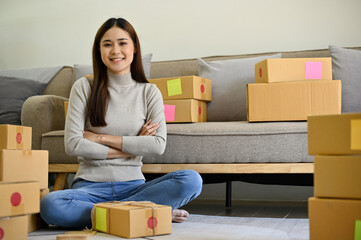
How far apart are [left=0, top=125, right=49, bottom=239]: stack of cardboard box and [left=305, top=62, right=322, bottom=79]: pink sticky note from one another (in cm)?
121

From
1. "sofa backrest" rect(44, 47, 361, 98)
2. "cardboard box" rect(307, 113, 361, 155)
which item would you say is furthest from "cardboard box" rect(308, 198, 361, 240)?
"sofa backrest" rect(44, 47, 361, 98)

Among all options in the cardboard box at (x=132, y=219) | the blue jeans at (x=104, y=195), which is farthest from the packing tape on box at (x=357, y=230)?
the blue jeans at (x=104, y=195)

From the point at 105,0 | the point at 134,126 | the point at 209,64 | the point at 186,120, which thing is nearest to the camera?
the point at 134,126

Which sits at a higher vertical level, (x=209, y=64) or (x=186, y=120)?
(x=209, y=64)

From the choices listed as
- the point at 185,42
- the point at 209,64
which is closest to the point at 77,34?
the point at 185,42

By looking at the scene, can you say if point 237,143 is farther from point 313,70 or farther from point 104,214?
point 104,214

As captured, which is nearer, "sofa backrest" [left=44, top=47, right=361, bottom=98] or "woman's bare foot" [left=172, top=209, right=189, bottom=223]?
"woman's bare foot" [left=172, top=209, right=189, bottom=223]

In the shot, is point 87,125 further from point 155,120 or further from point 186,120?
point 186,120

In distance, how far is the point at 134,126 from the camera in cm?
178

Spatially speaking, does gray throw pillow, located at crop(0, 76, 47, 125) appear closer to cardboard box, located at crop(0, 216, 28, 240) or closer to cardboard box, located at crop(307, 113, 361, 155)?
cardboard box, located at crop(0, 216, 28, 240)

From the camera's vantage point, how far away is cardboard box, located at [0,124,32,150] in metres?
1.44

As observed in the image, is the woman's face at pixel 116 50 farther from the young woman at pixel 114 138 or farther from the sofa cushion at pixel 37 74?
the sofa cushion at pixel 37 74

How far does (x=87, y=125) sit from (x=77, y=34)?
1.59m

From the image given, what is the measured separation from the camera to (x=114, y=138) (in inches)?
67.9
